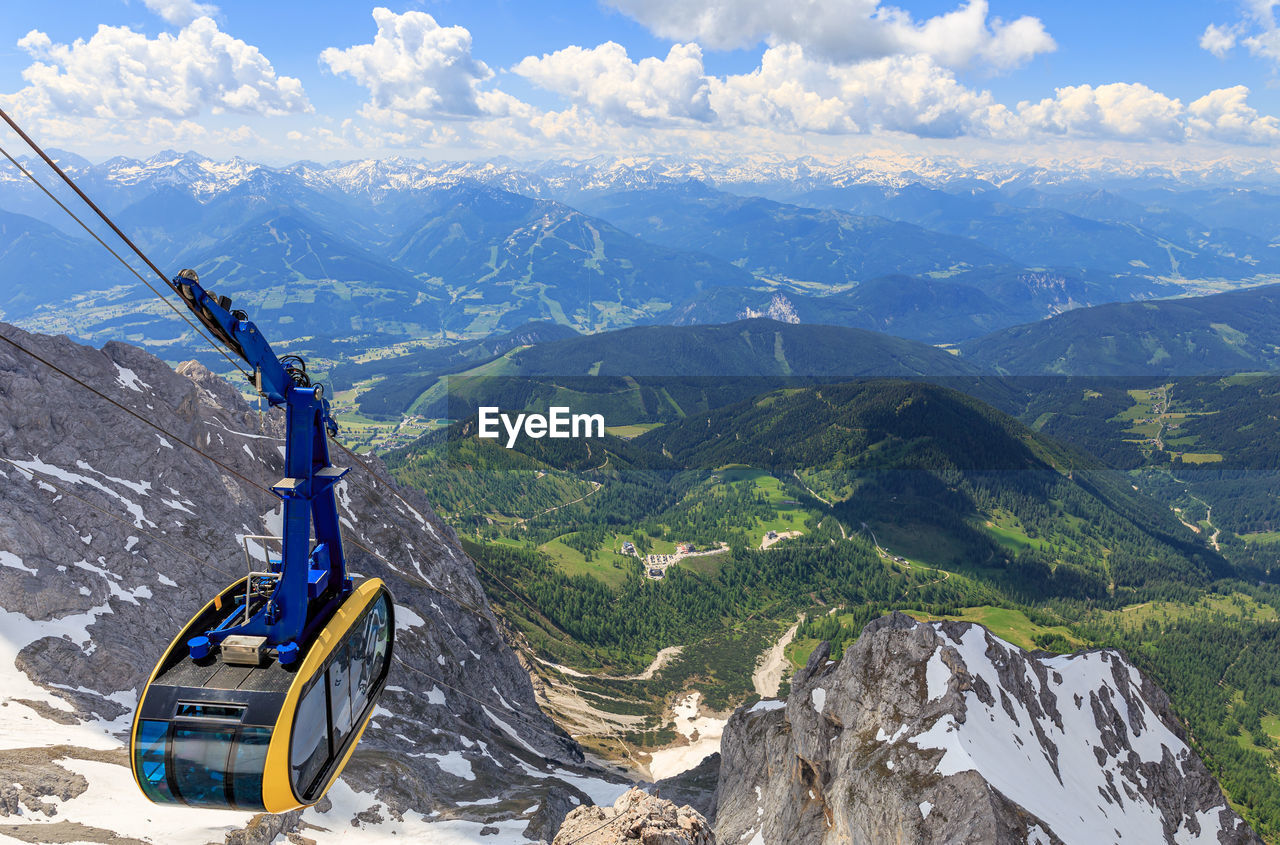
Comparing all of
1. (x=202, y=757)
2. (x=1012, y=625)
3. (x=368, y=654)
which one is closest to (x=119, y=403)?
(x=368, y=654)

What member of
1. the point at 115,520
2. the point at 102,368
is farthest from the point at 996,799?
the point at 102,368

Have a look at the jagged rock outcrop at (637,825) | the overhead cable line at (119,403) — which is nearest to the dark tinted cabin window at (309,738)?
the overhead cable line at (119,403)

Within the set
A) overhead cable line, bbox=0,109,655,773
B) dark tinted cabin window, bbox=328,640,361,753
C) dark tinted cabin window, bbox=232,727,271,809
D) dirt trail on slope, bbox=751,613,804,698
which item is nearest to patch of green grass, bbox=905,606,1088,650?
dirt trail on slope, bbox=751,613,804,698

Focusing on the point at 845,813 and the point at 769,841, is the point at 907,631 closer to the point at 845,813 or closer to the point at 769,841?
the point at 845,813

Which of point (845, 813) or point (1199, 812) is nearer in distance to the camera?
point (845, 813)

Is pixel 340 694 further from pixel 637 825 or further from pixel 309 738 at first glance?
pixel 637 825

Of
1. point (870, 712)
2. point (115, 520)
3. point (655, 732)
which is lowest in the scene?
point (655, 732)
